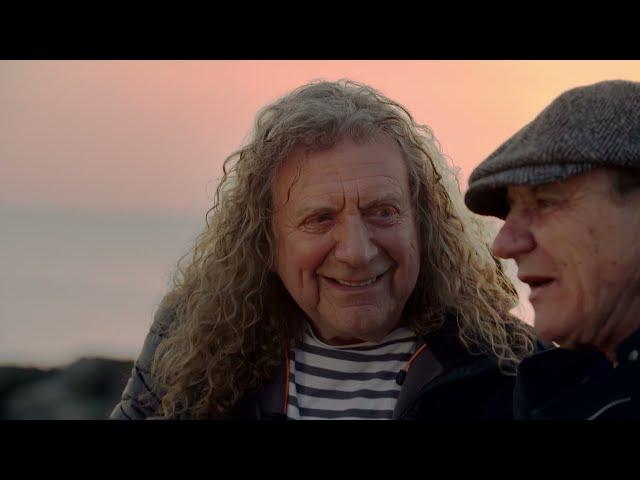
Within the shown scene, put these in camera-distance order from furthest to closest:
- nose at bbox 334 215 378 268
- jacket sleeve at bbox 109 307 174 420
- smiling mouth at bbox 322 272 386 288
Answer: jacket sleeve at bbox 109 307 174 420 < smiling mouth at bbox 322 272 386 288 < nose at bbox 334 215 378 268

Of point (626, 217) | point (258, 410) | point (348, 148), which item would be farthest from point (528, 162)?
point (258, 410)

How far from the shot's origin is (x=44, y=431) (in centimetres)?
283

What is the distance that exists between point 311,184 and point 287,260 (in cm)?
40

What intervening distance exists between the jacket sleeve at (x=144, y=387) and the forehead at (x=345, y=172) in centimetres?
113

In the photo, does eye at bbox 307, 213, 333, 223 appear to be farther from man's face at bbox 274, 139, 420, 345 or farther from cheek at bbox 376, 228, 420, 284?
cheek at bbox 376, 228, 420, 284

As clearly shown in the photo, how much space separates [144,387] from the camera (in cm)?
466

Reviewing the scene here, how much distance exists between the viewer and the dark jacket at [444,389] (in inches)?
157

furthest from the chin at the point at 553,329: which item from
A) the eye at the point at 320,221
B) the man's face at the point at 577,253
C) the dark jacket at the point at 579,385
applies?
the eye at the point at 320,221

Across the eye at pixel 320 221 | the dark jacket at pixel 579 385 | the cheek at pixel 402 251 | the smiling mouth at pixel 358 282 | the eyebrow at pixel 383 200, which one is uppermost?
Answer: the eyebrow at pixel 383 200

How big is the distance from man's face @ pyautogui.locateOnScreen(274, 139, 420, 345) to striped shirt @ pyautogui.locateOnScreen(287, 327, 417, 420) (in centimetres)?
9

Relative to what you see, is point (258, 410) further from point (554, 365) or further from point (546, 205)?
point (546, 205)

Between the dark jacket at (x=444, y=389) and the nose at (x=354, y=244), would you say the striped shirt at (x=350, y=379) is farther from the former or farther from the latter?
the nose at (x=354, y=244)

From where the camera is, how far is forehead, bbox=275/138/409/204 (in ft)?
13.2

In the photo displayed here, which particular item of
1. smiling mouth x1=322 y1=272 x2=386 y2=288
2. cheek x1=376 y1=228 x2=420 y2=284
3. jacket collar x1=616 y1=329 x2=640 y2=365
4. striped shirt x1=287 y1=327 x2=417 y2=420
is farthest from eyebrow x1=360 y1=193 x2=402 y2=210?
jacket collar x1=616 y1=329 x2=640 y2=365
